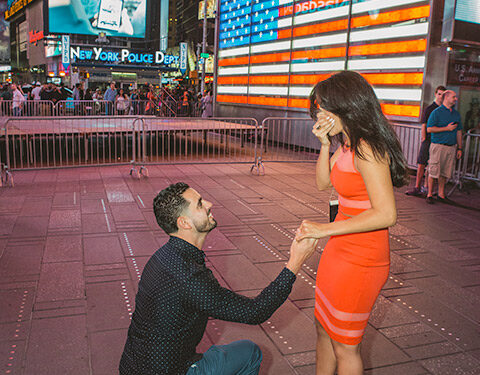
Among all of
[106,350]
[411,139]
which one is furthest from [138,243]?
[411,139]

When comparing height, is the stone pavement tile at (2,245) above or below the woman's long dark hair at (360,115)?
below

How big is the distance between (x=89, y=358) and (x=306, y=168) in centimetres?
920

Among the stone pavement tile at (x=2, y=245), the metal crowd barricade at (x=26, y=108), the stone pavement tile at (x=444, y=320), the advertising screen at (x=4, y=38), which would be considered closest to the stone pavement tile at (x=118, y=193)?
the stone pavement tile at (x=2, y=245)

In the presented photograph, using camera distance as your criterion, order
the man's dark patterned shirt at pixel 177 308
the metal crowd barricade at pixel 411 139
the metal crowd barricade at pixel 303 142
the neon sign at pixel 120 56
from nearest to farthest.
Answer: the man's dark patterned shirt at pixel 177 308, the metal crowd barricade at pixel 411 139, the metal crowd barricade at pixel 303 142, the neon sign at pixel 120 56

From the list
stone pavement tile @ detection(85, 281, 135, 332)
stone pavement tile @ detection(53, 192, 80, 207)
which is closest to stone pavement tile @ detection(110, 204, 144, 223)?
stone pavement tile @ detection(53, 192, 80, 207)

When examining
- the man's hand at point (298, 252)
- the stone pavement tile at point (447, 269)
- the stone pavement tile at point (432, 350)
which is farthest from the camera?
the stone pavement tile at point (447, 269)

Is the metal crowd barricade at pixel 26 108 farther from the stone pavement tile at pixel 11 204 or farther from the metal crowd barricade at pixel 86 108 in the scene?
the stone pavement tile at pixel 11 204

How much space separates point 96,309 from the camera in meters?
4.00

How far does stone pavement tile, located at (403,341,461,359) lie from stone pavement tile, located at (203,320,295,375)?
A: 952 mm

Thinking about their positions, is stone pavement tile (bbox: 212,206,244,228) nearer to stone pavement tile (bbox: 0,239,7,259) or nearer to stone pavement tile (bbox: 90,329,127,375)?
stone pavement tile (bbox: 0,239,7,259)

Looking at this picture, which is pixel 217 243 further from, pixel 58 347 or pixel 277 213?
pixel 58 347

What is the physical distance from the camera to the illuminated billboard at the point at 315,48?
11211 millimetres

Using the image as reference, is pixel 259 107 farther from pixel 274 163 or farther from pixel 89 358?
pixel 89 358

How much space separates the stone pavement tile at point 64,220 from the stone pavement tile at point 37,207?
168 mm
